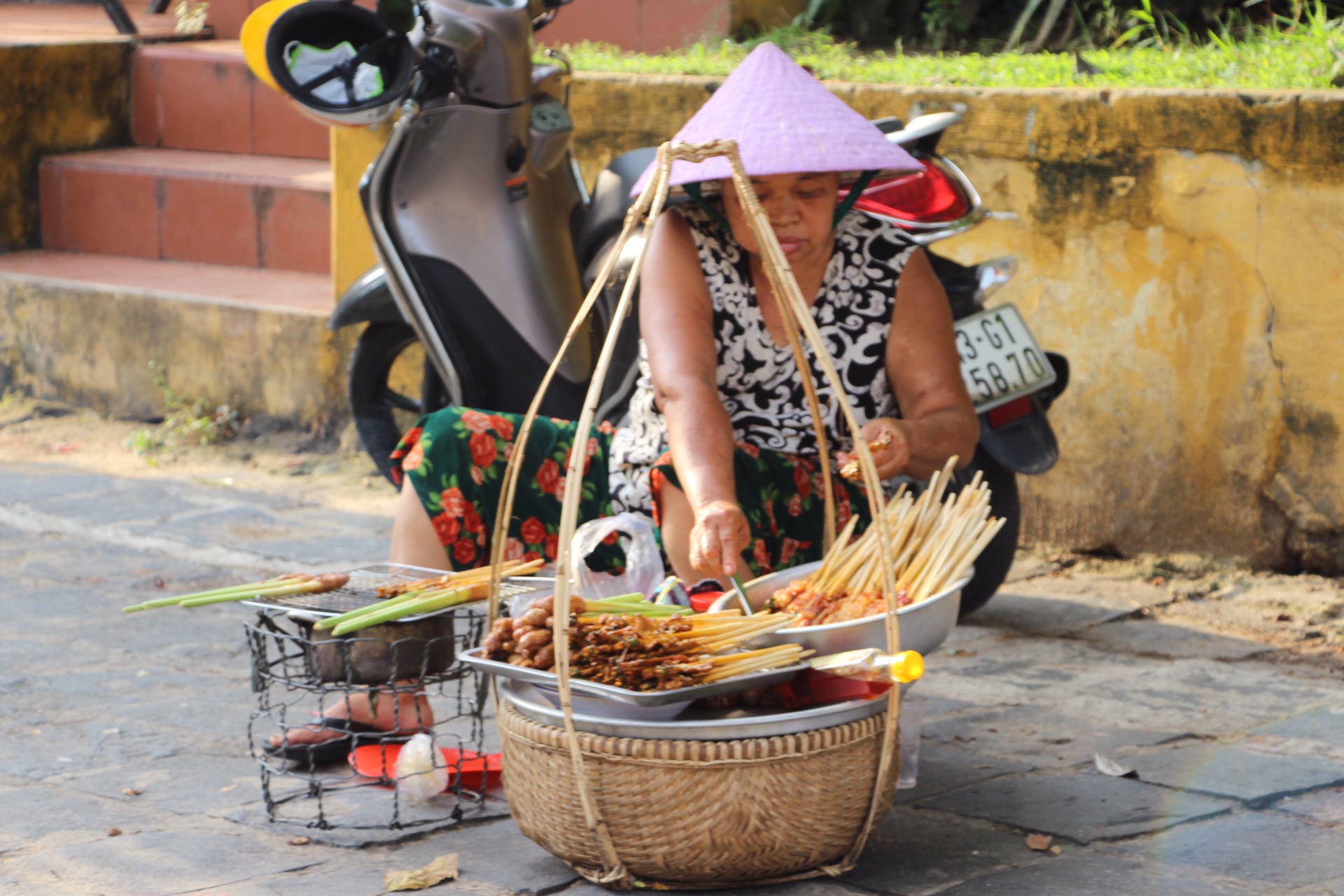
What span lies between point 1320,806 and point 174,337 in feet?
14.8

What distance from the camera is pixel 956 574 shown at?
2432mm

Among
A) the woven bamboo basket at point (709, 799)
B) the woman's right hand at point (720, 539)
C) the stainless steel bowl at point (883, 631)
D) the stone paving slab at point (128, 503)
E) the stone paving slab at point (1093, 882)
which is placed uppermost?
the woman's right hand at point (720, 539)

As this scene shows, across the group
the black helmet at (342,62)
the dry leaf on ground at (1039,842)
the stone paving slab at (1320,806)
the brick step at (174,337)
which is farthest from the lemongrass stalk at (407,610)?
the brick step at (174,337)

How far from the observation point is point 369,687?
100.0 inches

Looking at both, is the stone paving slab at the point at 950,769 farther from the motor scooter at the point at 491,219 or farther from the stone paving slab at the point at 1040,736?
the motor scooter at the point at 491,219

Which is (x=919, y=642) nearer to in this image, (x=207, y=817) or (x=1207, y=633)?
(x=207, y=817)

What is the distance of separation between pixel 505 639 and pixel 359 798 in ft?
1.92

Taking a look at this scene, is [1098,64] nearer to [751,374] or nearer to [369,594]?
[751,374]

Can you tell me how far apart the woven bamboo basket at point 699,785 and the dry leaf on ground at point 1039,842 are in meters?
A: 0.27

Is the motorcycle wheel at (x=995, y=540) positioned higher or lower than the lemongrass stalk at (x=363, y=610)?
lower

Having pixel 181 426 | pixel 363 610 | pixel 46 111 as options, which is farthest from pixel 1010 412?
pixel 46 111

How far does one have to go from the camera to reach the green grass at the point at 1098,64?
423 cm

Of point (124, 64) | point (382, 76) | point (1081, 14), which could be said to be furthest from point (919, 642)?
point (124, 64)

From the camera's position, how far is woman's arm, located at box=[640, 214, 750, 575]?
2422 mm
